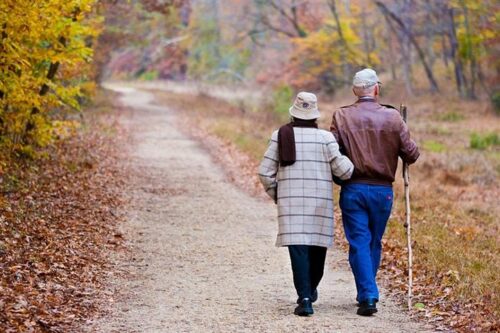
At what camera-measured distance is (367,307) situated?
25.1ft

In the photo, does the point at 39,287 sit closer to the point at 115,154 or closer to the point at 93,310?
the point at 93,310

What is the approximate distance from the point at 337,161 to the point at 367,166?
11.3 inches

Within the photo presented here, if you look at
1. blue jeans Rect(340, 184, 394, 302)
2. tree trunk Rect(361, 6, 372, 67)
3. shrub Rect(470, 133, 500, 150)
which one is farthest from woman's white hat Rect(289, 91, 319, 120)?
tree trunk Rect(361, 6, 372, 67)

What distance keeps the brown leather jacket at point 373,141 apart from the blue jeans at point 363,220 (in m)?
0.09

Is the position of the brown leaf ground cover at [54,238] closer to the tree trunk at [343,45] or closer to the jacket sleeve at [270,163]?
the jacket sleeve at [270,163]

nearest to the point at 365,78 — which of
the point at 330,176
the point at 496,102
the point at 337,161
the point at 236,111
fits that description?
the point at 337,161

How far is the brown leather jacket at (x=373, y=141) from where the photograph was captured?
7.66 meters

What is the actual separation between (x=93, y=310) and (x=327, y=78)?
1664 inches

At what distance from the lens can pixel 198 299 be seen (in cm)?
844

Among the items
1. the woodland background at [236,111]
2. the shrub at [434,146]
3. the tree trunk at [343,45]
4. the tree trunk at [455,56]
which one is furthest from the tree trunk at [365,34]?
the shrub at [434,146]

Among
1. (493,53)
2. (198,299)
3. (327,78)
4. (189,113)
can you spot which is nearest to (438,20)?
(493,53)

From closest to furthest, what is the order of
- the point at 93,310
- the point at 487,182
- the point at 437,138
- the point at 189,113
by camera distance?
the point at 93,310, the point at 487,182, the point at 437,138, the point at 189,113

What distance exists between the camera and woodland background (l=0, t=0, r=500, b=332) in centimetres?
908

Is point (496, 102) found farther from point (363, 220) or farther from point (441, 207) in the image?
point (363, 220)
